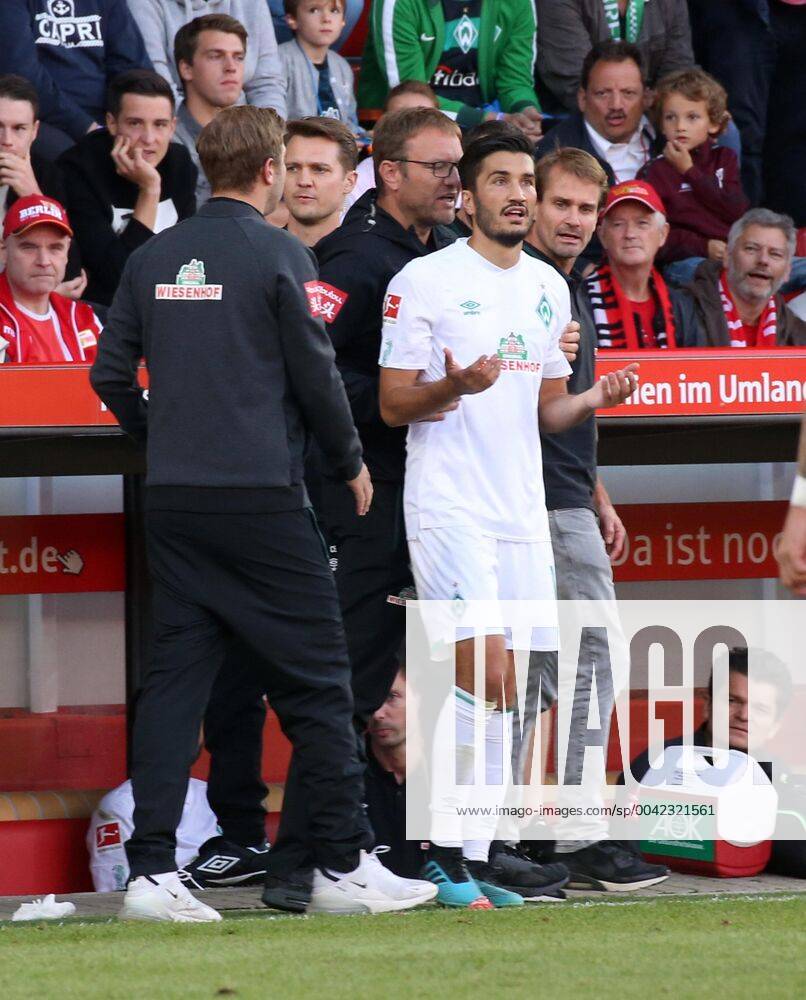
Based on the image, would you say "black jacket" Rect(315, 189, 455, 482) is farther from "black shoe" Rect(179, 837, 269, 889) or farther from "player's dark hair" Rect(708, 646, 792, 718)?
"player's dark hair" Rect(708, 646, 792, 718)

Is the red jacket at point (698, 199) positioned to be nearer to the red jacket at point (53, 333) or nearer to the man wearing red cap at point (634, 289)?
the man wearing red cap at point (634, 289)

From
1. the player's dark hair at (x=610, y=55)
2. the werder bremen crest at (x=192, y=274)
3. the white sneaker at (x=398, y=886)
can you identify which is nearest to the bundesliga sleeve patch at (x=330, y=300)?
the werder bremen crest at (x=192, y=274)

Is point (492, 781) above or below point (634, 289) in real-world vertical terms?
below

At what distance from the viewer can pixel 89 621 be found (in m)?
6.70

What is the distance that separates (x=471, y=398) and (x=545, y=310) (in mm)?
370

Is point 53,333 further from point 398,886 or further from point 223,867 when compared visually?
point 398,886

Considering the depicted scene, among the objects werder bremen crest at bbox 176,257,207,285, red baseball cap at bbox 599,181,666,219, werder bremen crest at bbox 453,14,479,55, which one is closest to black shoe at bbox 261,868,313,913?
werder bremen crest at bbox 176,257,207,285

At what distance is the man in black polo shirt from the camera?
530 cm

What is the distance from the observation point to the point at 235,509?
14.2 feet

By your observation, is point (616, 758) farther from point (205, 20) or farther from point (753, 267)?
point (205, 20)

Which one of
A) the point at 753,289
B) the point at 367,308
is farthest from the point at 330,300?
the point at 753,289

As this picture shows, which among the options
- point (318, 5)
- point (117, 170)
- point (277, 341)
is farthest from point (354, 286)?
point (318, 5)

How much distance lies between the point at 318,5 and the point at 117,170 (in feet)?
6.01

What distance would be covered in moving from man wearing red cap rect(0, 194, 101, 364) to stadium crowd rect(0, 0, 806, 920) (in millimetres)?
11
